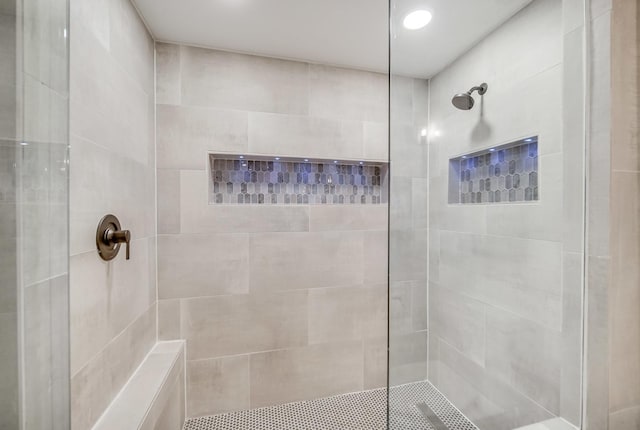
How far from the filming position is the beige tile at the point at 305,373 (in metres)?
1.72

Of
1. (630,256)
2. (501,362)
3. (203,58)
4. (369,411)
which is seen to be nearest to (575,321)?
(630,256)

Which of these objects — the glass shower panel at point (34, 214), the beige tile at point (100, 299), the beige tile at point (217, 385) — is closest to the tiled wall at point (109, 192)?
the beige tile at point (100, 299)

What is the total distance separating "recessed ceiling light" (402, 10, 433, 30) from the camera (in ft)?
3.89

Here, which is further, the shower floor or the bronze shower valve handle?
the shower floor

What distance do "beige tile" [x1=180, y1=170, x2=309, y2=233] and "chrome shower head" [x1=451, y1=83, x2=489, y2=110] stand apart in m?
1.01

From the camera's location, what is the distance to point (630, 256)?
2.80ft

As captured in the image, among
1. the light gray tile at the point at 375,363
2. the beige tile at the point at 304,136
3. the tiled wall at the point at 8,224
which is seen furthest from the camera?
the light gray tile at the point at 375,363

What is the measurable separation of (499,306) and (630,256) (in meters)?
0.51

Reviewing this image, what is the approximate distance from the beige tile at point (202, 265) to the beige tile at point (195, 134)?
453mm

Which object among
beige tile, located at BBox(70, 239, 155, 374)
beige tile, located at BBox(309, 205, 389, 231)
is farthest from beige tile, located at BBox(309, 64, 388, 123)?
beige tile, located at BBox(70, 239, 155, 374)

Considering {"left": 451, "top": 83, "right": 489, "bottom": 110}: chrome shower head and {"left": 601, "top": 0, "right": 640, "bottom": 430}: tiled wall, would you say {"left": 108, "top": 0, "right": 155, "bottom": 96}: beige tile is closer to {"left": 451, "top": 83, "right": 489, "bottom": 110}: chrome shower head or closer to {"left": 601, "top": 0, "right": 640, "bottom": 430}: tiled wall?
{"left": 451, "top": 83, "right": 489, "bottom": 110}: chrome shower head

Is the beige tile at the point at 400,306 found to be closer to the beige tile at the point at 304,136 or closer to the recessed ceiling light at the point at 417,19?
the beige tile at the point at 304,136

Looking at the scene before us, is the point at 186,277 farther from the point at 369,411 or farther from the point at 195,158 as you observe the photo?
the point at 369,411

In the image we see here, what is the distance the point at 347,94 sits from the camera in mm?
1864
